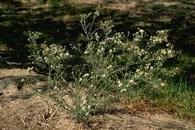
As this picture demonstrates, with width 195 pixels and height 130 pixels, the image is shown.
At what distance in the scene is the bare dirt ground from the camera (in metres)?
5.87

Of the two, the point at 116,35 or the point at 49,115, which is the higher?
the point at 116,35

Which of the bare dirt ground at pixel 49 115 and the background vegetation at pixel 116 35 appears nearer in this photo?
the bare dirt ground at pixel 49 115

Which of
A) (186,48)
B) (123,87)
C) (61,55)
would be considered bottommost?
(186,48)

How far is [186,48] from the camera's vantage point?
1057 cm

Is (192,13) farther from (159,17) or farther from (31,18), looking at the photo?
(31,18)

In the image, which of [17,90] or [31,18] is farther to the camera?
[31,18]

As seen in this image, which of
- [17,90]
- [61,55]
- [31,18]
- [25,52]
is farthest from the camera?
[31,18]

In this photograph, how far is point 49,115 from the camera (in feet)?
19.8

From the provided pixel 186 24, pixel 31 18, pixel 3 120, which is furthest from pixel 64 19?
pixel 3 120

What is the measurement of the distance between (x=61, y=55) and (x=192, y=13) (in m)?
7.09

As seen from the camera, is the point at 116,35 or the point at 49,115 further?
the point at 116,35

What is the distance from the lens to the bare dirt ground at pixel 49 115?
5.87m

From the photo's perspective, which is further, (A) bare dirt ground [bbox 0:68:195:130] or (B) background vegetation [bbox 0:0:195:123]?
(B) background vegetation [bbox 0:0:195:123]

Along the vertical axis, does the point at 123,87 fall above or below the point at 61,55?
below
